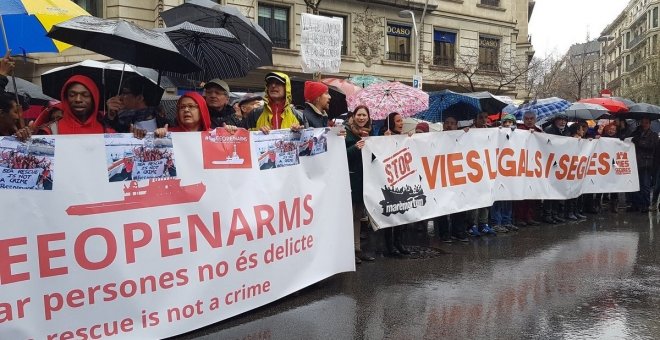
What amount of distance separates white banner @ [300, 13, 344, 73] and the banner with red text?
7327mm

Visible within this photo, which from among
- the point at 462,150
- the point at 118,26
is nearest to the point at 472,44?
the point at 462,150

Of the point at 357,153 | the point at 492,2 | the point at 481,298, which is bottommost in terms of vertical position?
the point at 481,298

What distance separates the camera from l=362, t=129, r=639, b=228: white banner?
7.09 m

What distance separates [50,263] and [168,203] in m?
0.91

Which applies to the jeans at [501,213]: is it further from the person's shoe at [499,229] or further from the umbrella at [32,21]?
the umbrella at [32,21]

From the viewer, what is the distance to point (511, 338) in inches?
171

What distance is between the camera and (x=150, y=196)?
164 inches

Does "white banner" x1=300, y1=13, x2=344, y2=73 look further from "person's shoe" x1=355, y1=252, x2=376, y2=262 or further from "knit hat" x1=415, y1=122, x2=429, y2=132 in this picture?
"person's shoe" x1=355, y1=252, x2=376, y2=262

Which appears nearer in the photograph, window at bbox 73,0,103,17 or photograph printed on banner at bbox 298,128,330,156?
photograph printed on banner at bbox 298,128,330,156

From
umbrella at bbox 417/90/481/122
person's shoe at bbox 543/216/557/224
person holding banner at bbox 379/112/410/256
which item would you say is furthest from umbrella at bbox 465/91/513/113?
person holding banner at bbox 379/112/410/256

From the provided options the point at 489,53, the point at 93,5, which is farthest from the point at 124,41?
the point at 489,53

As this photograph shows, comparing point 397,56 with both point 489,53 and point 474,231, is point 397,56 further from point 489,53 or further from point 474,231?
point 474,231

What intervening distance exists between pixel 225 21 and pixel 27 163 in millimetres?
4253

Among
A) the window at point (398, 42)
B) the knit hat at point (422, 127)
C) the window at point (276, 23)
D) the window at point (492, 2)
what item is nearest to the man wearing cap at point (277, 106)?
the knit hat at point (422, 127)
